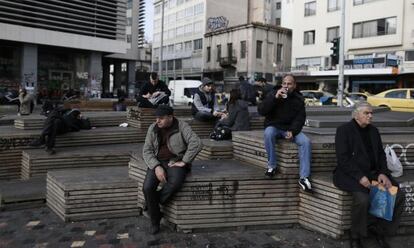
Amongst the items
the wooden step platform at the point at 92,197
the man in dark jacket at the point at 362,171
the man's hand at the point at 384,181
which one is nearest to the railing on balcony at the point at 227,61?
the wooden step platform at the point at 92,197

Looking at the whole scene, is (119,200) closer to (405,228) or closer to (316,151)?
(316,151)

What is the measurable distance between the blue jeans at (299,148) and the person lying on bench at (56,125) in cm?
391

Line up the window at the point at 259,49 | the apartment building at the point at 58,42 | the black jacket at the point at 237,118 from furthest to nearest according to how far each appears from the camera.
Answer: the window at the point at 259,49 → the apartment building at the point at 58,42 → the black jacket at the point at 237,118

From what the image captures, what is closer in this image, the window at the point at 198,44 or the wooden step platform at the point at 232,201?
the wooden step platform at the point at 232,201

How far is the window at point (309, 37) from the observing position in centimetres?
4612

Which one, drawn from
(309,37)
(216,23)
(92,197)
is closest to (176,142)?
(92,197)

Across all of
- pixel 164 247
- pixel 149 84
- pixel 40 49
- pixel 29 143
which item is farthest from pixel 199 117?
pixel 40 49

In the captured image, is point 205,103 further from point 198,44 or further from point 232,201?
point 198,44

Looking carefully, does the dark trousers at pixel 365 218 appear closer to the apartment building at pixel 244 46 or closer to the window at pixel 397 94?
the window at pixel 397 94

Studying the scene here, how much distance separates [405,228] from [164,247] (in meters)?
2.74

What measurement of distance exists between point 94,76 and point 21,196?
96.2 feet

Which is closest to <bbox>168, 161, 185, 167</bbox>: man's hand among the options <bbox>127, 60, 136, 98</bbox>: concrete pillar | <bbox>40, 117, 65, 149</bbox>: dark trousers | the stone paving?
the stone paving

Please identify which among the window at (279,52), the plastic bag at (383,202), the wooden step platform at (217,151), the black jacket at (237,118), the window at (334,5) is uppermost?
the window at (334,5)

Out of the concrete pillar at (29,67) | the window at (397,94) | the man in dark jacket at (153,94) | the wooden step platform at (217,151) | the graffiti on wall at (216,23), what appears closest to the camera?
the wooden step platform at (217,151)
